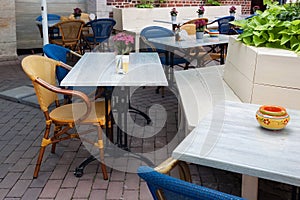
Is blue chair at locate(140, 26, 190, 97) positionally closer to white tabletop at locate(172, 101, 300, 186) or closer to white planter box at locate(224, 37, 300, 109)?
white planter box at locate(224, 37, 300, 109)

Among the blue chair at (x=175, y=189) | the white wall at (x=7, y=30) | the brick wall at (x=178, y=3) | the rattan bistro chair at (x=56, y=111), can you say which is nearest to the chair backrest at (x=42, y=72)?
the rattan bistro chair at (x=56, y=111)

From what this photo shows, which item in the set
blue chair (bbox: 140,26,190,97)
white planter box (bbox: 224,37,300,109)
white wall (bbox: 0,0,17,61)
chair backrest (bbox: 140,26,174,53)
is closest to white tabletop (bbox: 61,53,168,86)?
white planter box (bbox: 224,37,300,109)

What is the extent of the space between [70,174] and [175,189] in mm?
1795

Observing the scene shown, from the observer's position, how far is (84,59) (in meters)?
3.47

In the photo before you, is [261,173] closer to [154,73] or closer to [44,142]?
[154,73]

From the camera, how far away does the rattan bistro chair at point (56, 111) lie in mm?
2680

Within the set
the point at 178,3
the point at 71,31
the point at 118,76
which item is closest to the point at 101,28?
the point at 71,31

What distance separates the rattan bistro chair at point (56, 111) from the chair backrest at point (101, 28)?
3.47 m

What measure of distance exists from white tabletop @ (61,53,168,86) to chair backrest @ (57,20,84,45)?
2.79m

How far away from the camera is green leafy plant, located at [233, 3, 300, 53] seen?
8.84 feet

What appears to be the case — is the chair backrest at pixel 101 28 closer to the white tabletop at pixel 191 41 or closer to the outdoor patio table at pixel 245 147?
the white tabletop at pixel 191 41

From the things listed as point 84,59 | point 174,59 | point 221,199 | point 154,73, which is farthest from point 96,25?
point 221,199

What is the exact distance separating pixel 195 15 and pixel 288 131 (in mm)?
7260

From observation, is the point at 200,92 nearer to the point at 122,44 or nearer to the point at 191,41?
the point at 122,44
